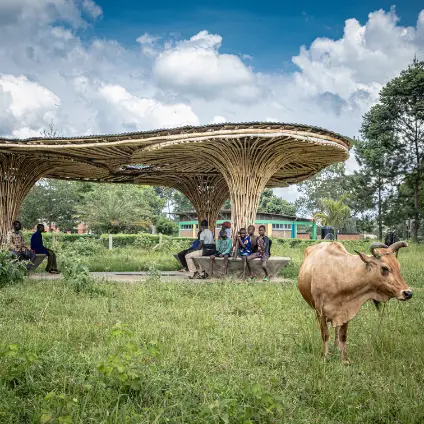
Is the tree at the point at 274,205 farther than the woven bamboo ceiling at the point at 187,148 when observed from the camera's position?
Yes

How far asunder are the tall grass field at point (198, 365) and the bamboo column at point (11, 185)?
20.4 ft

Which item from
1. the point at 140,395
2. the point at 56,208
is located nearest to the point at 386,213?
the point at 56,208

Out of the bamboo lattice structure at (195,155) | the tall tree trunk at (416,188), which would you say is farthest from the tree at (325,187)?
the bamboo lattice structure at (195,155)

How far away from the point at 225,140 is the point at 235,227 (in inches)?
79.1

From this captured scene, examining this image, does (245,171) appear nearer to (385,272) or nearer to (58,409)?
(385,272)

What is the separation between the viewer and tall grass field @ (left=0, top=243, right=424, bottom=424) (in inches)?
123

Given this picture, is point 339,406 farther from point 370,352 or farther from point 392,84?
point 392,84

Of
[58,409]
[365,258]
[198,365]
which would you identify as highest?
[365,258]

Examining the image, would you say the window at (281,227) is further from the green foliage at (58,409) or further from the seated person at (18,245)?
the green foliage at (58,409)

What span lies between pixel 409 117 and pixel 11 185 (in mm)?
22102

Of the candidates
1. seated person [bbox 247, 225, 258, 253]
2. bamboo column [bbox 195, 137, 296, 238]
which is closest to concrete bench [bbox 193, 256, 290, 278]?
seated person [bbox 247, 225, 258, 253]

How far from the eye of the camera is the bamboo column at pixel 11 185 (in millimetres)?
12531

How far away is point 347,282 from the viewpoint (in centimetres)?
435

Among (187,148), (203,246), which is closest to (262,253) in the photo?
(203,246)
